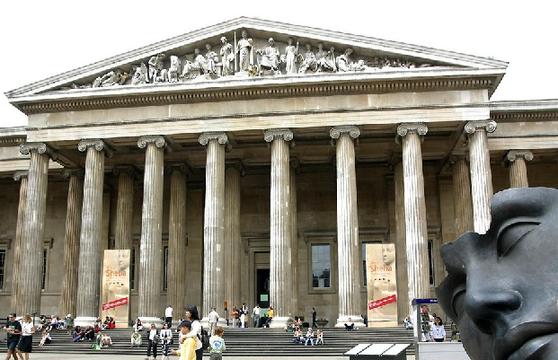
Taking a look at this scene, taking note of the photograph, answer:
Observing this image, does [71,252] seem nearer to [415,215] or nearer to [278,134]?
[278,134]

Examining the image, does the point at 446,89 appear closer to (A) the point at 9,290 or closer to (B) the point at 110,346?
(B) the point at 110,346

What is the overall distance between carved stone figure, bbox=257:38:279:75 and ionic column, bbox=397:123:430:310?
6631mm

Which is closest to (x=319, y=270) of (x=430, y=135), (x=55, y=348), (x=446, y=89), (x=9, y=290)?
(x=430, y=135)

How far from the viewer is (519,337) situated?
97.3 inches

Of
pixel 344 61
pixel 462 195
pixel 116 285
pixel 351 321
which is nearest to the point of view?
pixel 351 321

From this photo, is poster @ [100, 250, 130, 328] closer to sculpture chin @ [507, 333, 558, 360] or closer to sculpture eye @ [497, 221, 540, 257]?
sculpture eye @ [497, 221, 540, 257]

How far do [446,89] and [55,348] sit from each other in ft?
68.3

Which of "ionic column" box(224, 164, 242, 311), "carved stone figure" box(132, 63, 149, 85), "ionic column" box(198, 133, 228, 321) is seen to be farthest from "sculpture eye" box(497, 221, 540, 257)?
"carved stone figure" box(132, 63, 149, 85)

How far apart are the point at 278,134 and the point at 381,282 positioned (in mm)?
8631

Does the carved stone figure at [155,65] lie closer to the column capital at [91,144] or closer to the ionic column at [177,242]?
the column capital at [91,144]

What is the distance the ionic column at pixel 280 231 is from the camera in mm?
28969

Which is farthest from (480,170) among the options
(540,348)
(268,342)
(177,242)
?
(540,348)

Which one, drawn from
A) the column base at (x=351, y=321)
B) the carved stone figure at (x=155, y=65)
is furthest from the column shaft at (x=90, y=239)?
the column base at (x=351, y=321)

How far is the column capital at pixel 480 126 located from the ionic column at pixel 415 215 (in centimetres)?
194
